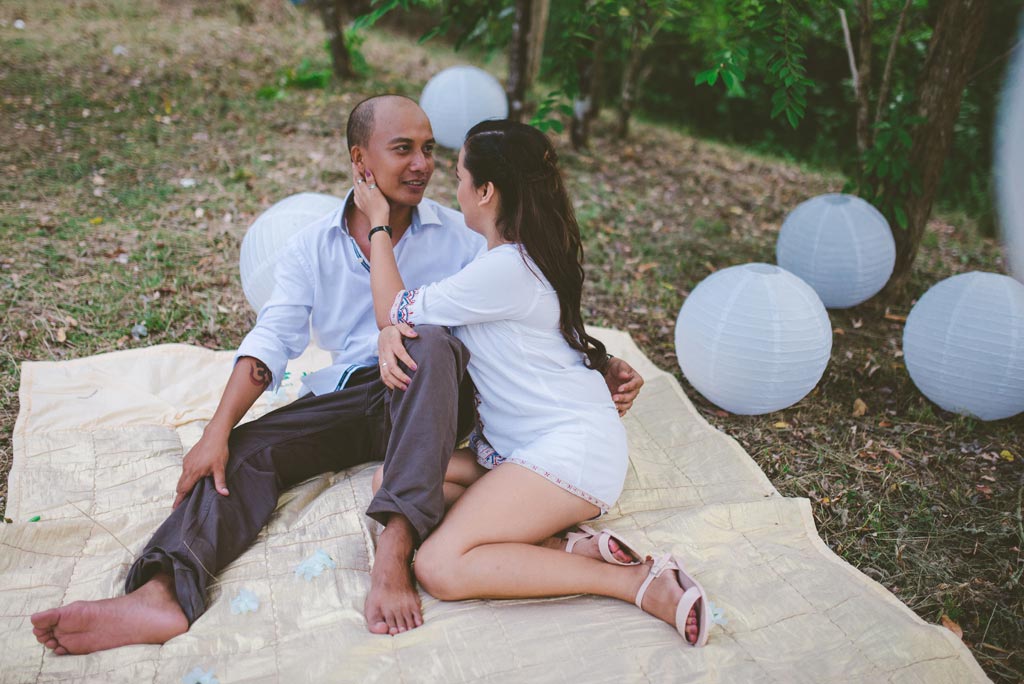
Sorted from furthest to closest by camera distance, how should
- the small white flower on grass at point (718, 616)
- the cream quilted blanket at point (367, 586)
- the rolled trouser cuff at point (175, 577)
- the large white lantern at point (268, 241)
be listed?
the large white lantern at point (268, 241), the small white flower on grass at point (718, 616), the rolled trouser cuff at point (175, 577), the cream quilted blanket at point (367, 586)

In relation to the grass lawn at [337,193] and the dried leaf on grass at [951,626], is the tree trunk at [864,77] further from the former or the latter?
the dried leaf on grass at [951,626]

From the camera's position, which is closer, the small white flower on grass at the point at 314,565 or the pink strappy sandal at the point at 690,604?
the pink strappy sandal at the point at 690,604

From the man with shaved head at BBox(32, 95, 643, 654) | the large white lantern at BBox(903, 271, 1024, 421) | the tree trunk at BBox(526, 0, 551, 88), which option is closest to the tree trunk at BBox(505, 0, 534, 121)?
the tree trunk at BBox(526, 0, 551, 88)

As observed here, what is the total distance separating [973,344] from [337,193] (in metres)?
4.43

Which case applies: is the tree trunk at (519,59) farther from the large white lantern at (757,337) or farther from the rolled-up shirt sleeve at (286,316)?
the rolled-up shirt sleeve at (286,316)

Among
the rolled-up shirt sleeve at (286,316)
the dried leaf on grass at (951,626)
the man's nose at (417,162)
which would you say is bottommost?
the dried leaf on grass at (951,626)

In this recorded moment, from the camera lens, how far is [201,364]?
3740 millimetres

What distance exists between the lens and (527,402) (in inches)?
96.6

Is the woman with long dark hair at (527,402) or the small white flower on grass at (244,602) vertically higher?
the woman with long dark hair at (527,402)

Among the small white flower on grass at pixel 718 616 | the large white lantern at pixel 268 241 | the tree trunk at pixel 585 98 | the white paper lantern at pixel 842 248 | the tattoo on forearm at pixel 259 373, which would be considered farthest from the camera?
the tree trunk at pixel 585 98

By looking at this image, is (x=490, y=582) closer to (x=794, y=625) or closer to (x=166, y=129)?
(x=794, y=625)

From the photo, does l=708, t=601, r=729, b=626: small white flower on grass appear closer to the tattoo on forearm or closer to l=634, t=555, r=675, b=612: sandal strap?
l=634, t=555, r=675, b=612: sandal strap

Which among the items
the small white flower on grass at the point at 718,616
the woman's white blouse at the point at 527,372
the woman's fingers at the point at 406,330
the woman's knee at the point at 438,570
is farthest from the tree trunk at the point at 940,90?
the woman's knee at the point at 438,570

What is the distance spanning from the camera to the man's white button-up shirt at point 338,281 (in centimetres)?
283
